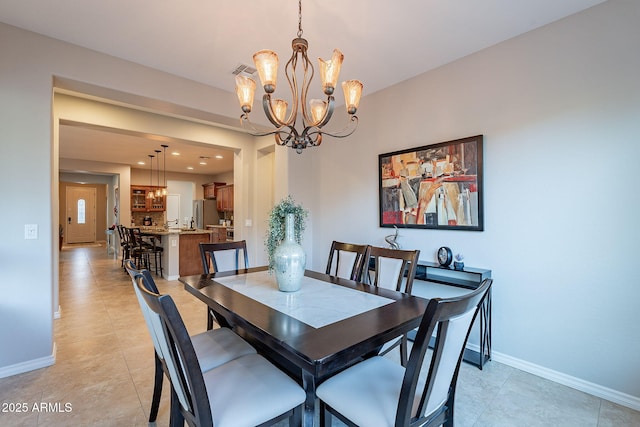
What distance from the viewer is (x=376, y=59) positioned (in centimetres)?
277

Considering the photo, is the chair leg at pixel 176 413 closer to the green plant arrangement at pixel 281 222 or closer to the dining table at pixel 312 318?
the dining table at pixel 312 318

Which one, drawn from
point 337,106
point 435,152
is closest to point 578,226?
point 435,152

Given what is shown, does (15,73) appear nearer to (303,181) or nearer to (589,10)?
(303,181)

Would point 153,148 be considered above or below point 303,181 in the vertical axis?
above

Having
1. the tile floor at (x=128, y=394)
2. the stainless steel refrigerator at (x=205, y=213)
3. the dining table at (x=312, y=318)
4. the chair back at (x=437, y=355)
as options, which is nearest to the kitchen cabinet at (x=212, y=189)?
the stainless steel refrigerator at (x=205, y=213)

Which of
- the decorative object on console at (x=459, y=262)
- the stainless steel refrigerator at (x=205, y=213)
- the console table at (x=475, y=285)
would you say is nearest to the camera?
the console table at (x=475, y=285)

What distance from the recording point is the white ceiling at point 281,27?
207cm

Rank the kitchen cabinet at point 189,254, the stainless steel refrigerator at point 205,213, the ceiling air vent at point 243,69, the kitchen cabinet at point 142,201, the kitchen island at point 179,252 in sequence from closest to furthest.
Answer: the ceiling air vent at point 243,69 → the kitchen island at point 179,252 → the kitchen cabinet at point 189,254 → the kitchen cabinet at point 142,201 → the stainless steel refrigerator at point 205,213

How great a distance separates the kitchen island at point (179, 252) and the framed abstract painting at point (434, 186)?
13.3ft

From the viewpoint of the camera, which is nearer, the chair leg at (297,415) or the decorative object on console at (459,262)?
the chair leg at (297,415)

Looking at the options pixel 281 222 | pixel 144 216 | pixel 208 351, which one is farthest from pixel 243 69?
pixel 144 216

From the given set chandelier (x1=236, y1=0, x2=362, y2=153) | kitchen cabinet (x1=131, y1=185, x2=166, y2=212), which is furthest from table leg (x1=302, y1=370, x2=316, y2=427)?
kitchen cabinet (x1=131, y1=185, x2=166, y2=212)

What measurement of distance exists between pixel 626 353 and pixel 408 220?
1814 mm

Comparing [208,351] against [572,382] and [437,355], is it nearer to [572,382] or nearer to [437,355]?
[437,355]
